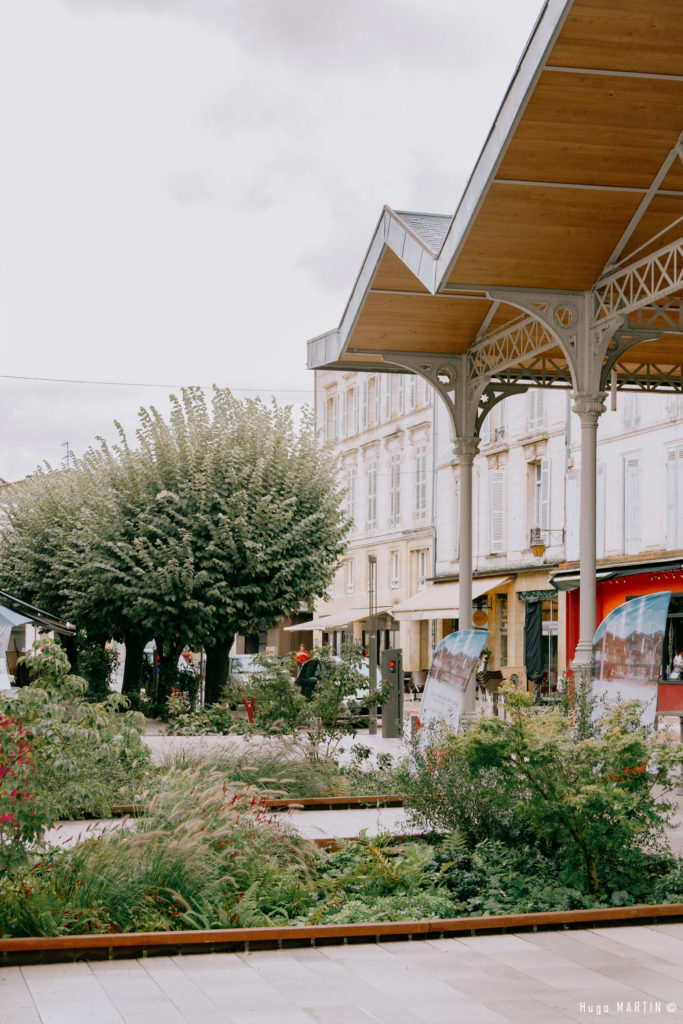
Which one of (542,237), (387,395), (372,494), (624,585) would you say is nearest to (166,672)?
(624,585)

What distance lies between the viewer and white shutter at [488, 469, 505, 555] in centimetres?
3678

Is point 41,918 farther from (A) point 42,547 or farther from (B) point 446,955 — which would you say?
(A) point 42,547

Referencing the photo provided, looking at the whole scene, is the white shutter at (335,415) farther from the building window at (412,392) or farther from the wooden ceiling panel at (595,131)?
the wooden ceiling panel at (595,131)

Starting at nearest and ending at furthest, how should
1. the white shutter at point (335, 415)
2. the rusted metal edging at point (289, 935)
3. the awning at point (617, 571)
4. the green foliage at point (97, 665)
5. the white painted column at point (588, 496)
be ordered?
the rusted metal edging at point (289, 935)
the white painted column at point (588, 496)
the awning at point (617, 571)
the green foliage at point (97, 665)
the white shutter at point (335, 415)

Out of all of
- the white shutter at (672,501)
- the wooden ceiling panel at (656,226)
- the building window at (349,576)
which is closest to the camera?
the wooden ceiling panel at (656,226)

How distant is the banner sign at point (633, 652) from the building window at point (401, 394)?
3472 cm

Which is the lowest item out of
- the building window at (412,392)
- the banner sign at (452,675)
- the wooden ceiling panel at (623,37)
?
the banner sign at (452,675)

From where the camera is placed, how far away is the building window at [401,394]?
4466 cm

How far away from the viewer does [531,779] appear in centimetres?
796

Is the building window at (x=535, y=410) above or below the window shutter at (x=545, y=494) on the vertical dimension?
above

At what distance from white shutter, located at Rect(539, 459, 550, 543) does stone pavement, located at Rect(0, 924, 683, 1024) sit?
27.5 meters

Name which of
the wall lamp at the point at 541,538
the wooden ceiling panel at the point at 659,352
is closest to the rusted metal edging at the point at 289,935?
the wooden ceiling panel at the point at 659,352

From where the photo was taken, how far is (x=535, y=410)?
115 feet

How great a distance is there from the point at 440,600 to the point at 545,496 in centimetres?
572
